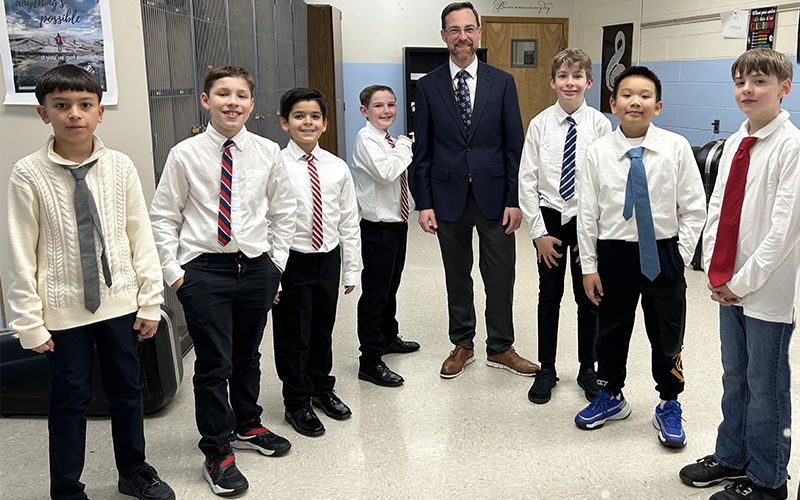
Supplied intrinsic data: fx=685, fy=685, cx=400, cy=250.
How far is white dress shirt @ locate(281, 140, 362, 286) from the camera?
2.43 m

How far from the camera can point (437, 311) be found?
3945 mm

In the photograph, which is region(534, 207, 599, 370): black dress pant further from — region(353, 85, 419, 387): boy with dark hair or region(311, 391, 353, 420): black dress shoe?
region(311, 391, 353, 420): black dress shoe

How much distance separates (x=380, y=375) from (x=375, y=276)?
1.42 ft

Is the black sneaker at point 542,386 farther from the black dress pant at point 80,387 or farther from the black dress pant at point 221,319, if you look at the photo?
the black dress pant at point 80,387

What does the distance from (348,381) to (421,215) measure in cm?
80

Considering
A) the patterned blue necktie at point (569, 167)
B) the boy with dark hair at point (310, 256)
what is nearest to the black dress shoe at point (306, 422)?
the boy with dark hair at point (310, 256)

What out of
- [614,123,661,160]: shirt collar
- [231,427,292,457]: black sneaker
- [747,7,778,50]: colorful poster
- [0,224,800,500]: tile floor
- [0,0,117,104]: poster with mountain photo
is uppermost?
[747,7,778,50]: colorful poster

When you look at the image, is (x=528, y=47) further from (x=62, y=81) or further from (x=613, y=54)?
(x=62, y=81)

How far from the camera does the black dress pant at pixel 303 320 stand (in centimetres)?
246

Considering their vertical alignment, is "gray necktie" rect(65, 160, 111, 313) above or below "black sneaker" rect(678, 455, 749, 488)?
above

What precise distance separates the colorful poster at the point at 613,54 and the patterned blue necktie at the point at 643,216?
460 centimetres

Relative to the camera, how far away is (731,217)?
1.92 meters

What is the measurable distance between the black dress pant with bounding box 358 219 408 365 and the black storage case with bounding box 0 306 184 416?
0.80m

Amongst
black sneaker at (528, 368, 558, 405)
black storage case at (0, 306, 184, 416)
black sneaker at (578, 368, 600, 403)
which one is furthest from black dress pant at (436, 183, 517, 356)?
black storage case at (0, 306, 184, 416)
